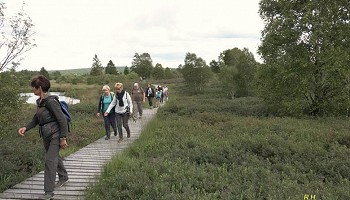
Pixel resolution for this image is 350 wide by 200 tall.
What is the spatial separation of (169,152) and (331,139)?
5683 millimetres

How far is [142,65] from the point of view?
316ft

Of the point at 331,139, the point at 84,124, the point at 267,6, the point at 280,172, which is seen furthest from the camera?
the point at 267,6

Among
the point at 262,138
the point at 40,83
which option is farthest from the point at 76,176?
the point at 262,138

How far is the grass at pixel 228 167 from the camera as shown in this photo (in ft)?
18.7

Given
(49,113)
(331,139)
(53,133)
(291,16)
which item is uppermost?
(291,16)

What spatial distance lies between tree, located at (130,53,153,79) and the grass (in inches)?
3291

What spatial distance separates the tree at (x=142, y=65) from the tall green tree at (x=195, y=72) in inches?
1569

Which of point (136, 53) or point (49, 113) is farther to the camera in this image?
point (136, 53)

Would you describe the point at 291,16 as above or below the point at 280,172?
above

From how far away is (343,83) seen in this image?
18312mm

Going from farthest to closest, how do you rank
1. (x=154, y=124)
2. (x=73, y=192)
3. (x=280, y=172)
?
(x=154, y=124) → (x=280, y=172) → (x=73, y=192)

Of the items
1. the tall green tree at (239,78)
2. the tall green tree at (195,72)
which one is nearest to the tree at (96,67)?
the tall green tree at (195,72)

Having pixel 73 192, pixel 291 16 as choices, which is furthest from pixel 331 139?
pixel 291 16

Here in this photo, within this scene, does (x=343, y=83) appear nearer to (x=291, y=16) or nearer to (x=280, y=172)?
(x=291, y=16)
